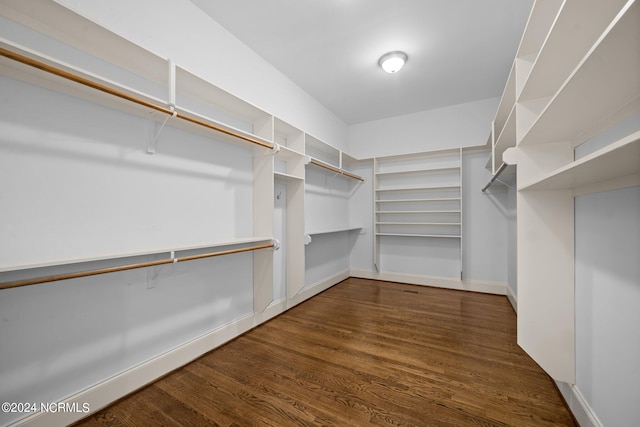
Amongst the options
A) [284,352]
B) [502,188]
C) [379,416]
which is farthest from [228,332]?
[502,188]

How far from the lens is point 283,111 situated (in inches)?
124

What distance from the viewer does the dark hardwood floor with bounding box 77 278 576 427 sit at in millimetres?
1464

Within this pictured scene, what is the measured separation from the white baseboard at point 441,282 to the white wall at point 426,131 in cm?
202

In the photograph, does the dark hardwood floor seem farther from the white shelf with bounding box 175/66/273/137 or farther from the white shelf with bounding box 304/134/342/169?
the white shelf with bounding box 304/134/342/169

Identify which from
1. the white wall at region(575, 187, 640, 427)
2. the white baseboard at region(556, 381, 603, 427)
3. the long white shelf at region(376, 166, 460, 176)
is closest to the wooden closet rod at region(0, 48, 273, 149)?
the white wall at region(575, 187, 640, 427)

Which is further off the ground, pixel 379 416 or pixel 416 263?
pixel 416 263

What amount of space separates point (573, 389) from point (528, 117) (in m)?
1.62

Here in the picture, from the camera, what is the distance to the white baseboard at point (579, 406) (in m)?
1.27

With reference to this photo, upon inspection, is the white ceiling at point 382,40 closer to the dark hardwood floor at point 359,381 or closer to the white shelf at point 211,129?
the white shelf at point 211,129

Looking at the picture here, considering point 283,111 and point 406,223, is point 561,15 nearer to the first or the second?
point 283,111

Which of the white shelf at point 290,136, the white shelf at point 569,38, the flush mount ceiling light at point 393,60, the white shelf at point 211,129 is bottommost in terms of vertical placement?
the white shelf at point 211,129

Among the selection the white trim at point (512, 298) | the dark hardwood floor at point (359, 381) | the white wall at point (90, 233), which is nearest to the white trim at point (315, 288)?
the dark hardwood floor at point (359, 381)

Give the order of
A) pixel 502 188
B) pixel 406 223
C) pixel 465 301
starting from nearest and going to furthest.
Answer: pixel 465 301 < pixel 502 188 < pixel 406 223

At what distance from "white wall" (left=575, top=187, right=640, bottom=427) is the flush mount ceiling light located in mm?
2104
